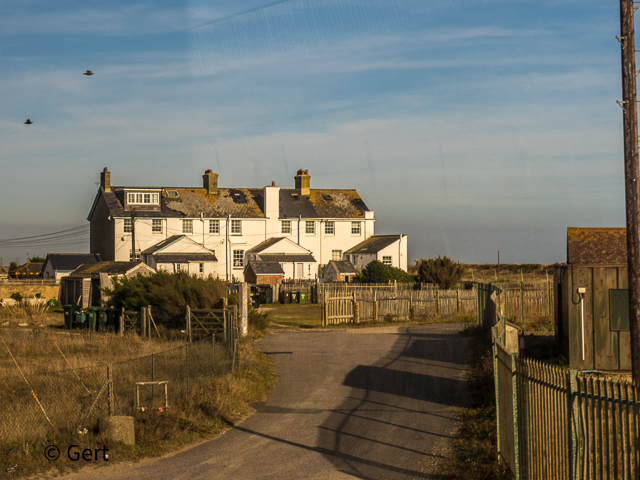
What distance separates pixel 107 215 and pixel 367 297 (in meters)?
34.6

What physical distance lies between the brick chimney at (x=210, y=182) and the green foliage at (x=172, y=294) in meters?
36.1

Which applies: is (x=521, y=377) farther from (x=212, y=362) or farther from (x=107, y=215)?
(x=107, y=215)

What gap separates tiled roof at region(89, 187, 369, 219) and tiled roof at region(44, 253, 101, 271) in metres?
5.70

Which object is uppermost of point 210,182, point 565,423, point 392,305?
point 210,182

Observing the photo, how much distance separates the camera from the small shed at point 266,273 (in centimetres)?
5600

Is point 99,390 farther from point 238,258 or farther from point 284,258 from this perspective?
point 238,258

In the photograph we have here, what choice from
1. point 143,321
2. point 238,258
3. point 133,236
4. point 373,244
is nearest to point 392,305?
point 143,321

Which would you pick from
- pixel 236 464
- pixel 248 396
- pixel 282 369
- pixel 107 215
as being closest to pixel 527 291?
pixel 282 369

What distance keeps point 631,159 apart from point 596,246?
7.46 metres

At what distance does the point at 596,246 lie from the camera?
17.1m

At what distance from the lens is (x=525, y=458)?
731 cm

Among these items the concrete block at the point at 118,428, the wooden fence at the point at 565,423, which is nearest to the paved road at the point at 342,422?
the concrete block at the point at 118,428

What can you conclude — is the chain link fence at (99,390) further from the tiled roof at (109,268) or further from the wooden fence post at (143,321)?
the tiled roof at (109,268)

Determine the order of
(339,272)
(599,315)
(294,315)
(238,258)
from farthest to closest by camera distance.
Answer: (238,258) → (339,272) → (294,315) → (599,315)
